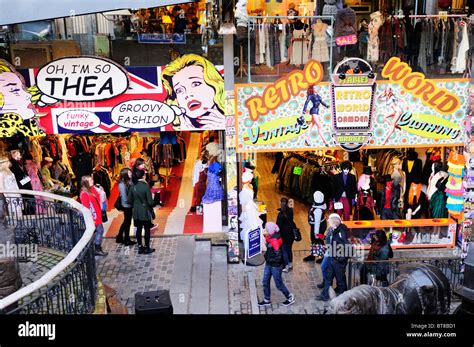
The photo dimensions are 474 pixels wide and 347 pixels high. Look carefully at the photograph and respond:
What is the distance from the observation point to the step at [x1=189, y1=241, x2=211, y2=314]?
32.9 ft

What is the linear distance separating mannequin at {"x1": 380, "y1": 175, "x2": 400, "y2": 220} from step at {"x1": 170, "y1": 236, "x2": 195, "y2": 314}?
442 cm

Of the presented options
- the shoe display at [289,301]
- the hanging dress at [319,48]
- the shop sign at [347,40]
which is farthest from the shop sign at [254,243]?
the shop sign at [347,40]

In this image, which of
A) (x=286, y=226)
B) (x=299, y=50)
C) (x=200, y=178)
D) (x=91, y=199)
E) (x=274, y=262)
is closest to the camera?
(x=274, y=262)

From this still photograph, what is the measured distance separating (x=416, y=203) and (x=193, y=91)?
5.68 metres

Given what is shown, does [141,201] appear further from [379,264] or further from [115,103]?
[379,264]

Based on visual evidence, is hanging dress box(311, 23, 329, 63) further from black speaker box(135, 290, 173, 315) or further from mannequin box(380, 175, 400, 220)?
black speaker box(135, 290, 173, 315)

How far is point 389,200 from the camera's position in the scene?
42.0 feet

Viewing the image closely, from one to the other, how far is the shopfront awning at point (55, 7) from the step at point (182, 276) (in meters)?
5.02

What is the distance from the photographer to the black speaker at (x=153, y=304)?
24.2 feet

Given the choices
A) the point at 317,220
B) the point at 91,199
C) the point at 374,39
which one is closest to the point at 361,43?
the point at 374,39

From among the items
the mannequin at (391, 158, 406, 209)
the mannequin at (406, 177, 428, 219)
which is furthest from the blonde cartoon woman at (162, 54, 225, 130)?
the mannequin at (406, 177, 428, 219)

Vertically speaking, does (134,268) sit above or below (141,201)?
below

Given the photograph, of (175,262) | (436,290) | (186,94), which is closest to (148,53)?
(186,94)

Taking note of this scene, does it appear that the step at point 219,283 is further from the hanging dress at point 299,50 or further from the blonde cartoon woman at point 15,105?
the blonde cartoon woman at point 15,105
